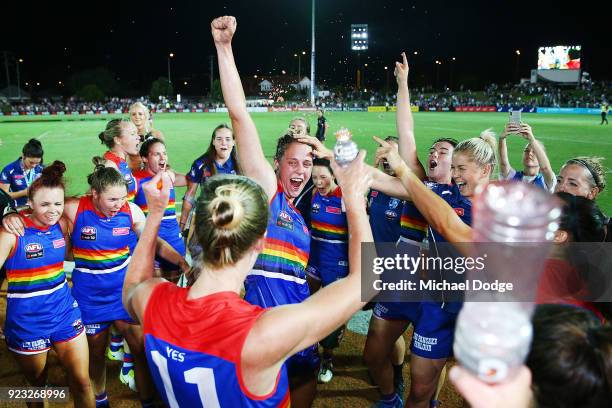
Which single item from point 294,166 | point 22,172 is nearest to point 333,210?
point 294,166

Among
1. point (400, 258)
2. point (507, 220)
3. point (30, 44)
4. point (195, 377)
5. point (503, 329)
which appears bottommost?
point (400, 258)

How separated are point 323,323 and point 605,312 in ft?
4.96

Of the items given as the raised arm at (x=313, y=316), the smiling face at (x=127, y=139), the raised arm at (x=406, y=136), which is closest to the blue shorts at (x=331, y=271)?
the raised arm at (x=406, y=136)

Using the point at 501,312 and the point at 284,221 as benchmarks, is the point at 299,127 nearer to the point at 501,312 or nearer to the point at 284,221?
the point at 284,221

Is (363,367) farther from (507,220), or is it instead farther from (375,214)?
(507,220)

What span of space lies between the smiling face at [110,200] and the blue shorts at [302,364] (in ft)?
6.37

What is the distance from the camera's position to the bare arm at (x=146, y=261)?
191 cm

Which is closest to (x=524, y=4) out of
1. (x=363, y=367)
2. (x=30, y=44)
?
(x=30, y=44)

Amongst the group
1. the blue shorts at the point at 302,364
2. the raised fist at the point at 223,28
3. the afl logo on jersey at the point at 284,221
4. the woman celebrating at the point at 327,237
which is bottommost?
the blue shorts at the point at 302,364

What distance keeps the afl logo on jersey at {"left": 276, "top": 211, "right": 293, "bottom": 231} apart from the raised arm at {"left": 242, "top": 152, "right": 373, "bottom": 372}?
119 centimetres

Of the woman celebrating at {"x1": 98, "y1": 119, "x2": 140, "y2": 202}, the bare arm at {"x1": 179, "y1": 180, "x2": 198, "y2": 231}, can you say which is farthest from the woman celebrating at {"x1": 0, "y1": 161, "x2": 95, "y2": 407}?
the bare arm at {"x1": 179, "y1": 180, "x2": 198, "y2": 231}

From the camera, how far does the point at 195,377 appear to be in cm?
170

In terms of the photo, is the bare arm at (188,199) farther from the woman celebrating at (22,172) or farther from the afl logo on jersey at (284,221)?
the afl logo on jersey at (284,221)

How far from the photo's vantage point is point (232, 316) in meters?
1.66
